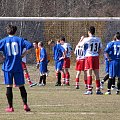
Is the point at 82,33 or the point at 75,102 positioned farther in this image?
the point at 82,33

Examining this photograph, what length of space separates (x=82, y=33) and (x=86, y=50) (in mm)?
7651

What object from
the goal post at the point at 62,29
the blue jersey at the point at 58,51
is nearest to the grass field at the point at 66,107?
the blue jersey at the point at 58,51

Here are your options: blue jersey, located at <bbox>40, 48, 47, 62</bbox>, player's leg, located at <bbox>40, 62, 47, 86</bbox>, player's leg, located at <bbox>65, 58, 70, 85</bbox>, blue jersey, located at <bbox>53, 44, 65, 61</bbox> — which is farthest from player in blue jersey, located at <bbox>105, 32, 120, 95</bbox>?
blue jersey, located at <bbox>53, 44, 65, 61</bbox>

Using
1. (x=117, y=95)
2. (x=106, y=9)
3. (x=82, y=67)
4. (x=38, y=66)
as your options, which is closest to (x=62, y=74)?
(x=38, y=66)

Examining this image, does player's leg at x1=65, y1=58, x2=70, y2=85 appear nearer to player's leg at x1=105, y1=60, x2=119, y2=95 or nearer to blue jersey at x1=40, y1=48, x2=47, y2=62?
blue jersey at x1=40, y1=48, x2=47, y2=62

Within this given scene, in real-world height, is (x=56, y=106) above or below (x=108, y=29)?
below

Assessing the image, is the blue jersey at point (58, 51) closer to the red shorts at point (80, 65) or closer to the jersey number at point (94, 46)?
the red shorts at point (80, 65)

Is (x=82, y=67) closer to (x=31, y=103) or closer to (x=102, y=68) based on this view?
(x=102, y=68)

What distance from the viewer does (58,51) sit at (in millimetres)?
26297

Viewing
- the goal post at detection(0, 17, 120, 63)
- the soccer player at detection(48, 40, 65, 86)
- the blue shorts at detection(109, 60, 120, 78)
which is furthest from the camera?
the goal post at detection(0, 17, 120, 63)

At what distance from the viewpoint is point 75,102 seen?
55.8 feet

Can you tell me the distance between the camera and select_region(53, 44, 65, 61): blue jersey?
2617 centimetres

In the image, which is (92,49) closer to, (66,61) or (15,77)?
(15,77)

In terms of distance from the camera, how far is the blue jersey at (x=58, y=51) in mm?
26172
